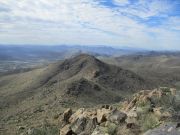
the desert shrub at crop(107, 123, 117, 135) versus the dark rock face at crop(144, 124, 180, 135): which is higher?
the dark rock face at crop(144, 124, 180, 135)

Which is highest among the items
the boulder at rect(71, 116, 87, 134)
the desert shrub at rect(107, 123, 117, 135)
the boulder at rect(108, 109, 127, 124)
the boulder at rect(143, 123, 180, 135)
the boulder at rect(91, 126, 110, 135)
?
the boulder at rect(143, 123, 180, 135)

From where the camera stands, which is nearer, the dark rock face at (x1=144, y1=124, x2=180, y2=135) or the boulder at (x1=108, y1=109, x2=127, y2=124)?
the dark rock face at (x1=144, y1=124, x2=180, y2=135)

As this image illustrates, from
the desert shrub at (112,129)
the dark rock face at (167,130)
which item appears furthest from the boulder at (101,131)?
the dark rock face at (167,130)

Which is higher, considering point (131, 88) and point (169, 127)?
point (169, 127)

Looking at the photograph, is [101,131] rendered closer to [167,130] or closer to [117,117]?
[117,117]

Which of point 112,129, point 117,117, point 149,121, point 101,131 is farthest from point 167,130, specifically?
point 117,117

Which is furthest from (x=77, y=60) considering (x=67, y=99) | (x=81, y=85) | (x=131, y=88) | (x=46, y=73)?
(x=67, y=99)

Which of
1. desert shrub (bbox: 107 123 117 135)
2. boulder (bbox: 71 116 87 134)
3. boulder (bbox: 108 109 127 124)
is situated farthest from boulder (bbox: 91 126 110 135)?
boulder (bbox: 71 116 87 134)

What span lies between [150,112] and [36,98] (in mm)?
60583

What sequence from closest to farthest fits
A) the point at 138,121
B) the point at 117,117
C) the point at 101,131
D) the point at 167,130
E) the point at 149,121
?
the point at 167,130
the point at 149,121
the point at 101,131
the point at 138,121
the point at 117,117

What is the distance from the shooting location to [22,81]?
117 m

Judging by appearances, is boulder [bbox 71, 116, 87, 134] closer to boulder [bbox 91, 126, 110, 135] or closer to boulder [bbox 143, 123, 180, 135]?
boulder [bbox 91, 126, 110, 135]

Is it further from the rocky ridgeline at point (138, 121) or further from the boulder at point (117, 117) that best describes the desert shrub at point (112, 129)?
the boulder at point (117, 117)

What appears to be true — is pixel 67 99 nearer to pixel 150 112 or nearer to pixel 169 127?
pixel 150 112
